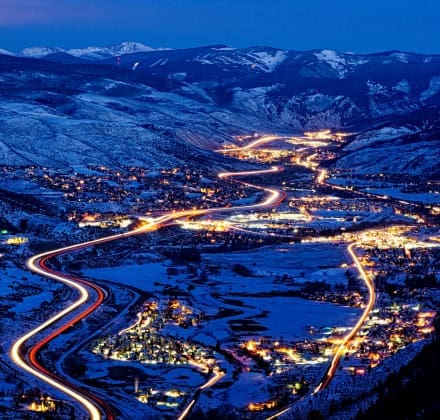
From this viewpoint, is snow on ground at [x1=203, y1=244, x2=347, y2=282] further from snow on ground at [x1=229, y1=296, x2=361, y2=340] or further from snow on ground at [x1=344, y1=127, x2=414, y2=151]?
snow on ground at [x1=344, y1=127, x2=414, y2=151]

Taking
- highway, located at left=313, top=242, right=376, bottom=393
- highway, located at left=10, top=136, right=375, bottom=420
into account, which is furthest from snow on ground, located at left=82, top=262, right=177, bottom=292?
highway, located at left=313, top=242, right=376, bottom=393

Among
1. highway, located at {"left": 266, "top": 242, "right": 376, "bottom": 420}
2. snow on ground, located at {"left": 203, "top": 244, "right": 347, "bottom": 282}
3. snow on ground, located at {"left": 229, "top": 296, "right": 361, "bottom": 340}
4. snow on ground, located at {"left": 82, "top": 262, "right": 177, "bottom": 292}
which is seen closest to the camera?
highway, located at {"left": 266, "top": 242, "right": 376, "bottom": 420}

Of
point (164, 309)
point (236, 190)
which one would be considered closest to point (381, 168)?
point (236, 190)

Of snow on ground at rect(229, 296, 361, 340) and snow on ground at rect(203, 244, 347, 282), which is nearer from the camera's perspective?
snow on ground at rect(229, 296, 361, 340)

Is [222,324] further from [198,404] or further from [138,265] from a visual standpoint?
[138,265]

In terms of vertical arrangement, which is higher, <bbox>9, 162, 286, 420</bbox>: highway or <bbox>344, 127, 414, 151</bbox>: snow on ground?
<bbox>344, 127, 414, 151</bbox>: snow on ground

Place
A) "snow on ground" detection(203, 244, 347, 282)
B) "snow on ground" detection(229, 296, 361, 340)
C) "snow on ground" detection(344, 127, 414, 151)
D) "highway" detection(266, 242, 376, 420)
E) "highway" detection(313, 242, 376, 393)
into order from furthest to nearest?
"snow on ground" detection(344, 127, 414, 151) < "snow on ground" detection(203, 244, 347, 282) < "snow on ground" detection(229, 296, 361, 340) < "highway" detection(313, 242, 376, 393) < "highway" detection(266, 242, 376, 420)

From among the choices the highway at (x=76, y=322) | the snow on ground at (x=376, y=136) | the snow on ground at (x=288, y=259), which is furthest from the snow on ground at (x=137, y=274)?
the snow on ground at (x=376, y=136)

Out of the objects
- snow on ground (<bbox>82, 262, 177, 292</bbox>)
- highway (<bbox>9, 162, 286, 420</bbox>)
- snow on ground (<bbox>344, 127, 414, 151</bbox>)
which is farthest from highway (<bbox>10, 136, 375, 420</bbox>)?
snow on ground (<bbox>344, 127, 414, 151</bbox>)

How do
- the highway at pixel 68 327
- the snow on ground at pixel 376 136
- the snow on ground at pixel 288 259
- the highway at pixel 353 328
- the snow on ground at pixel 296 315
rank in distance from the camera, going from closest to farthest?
1. the highway at pixel 68 327
2. the highway at pixel 353 328
3. the snow on ground at pixel 296 315
4. the snow on ground at pixel 288 259
5. the snow on ground at pixel 376 136

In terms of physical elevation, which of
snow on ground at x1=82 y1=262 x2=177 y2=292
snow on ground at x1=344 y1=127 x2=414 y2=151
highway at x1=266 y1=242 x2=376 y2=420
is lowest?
highway at x1=266 y1=242 x2=376 y2=420

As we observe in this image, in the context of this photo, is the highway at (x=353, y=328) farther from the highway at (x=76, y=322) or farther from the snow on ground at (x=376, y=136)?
the snow on ground at (x=376, y=136)

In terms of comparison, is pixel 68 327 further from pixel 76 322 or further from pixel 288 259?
pixel 288 259
